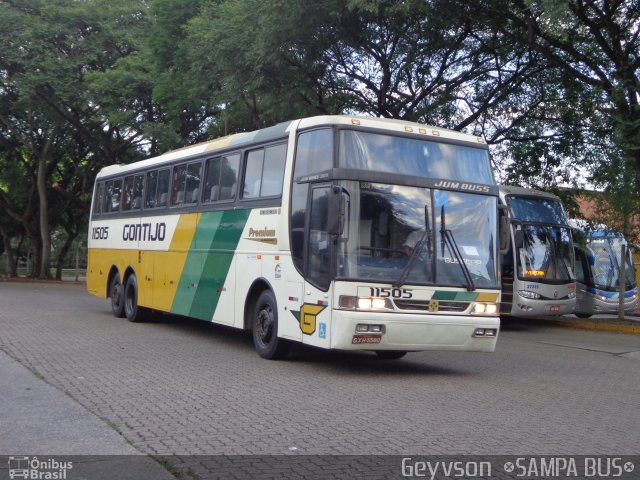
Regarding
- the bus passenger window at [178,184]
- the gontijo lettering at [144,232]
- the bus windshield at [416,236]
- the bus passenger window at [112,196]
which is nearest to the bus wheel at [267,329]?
the bus windshield at [416,236]

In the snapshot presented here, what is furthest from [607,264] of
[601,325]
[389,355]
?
[389,355]

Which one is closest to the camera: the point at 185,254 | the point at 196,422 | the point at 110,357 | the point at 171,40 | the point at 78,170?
the point at 196,422

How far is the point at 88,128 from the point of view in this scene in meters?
33.7

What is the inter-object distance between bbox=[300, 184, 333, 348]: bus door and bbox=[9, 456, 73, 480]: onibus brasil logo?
183 inches

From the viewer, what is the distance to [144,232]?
16.7 meters

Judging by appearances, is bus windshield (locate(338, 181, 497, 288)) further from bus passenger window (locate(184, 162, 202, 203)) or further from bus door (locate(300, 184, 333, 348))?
bus passenger window (locate(184, 162, 202, 203))

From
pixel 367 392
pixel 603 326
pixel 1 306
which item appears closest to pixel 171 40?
pixel 1 306

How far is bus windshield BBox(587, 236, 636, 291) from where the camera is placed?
74.1 ft

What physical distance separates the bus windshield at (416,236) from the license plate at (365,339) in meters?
0.72

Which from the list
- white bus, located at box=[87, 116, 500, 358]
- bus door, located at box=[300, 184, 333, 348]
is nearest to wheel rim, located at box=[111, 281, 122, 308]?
white bus, located at box=[87, 116, 500, 358]

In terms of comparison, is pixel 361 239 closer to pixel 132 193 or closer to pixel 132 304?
pixel 132 304

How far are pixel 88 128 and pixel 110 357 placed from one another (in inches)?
954

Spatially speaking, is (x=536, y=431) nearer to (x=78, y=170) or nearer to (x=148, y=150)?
(x=148, y=150)

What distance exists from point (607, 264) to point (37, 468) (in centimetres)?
2021
